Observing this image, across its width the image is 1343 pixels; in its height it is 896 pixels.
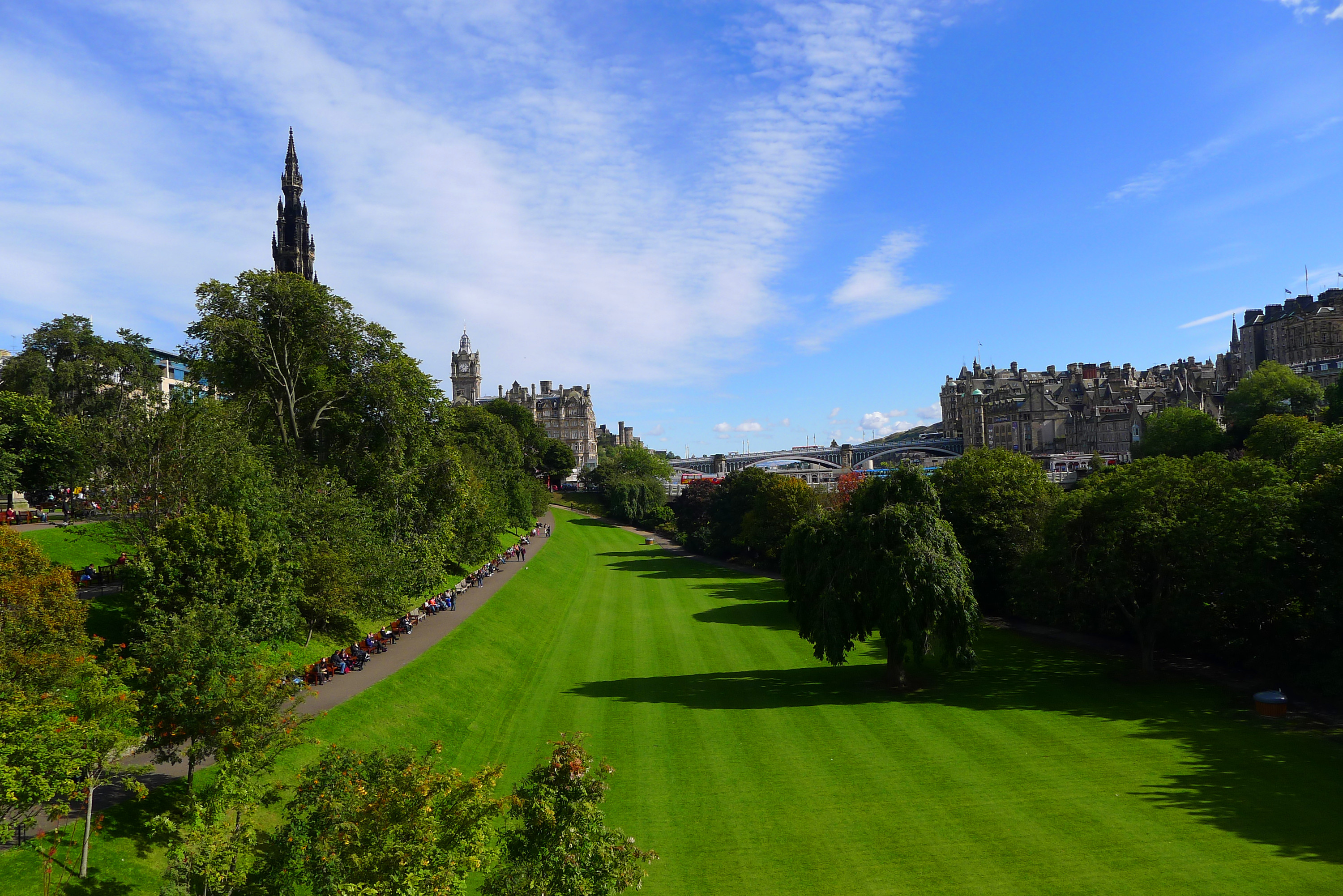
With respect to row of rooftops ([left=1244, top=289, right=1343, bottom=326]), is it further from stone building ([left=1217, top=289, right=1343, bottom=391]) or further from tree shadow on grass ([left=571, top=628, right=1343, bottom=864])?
tree shadow on grass ([left=571, top=628, right=1343, bottom=864])

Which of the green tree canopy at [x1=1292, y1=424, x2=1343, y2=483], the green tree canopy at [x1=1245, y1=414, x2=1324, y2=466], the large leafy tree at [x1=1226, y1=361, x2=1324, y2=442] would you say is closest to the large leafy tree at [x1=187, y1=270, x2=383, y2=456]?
the green tree canopy at [x1=1292, y1=424, x2=1343, y2=483]

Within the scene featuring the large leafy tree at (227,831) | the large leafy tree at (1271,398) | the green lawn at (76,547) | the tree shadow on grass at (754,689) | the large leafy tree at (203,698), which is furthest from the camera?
the large leafy tree at (1271,398)

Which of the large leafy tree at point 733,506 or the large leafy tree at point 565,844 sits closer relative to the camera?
the large leafy tree at point 565,844

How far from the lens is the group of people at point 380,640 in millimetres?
29953

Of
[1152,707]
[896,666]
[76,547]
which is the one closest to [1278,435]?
[1152,707]

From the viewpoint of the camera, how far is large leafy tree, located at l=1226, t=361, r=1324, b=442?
4161 inches

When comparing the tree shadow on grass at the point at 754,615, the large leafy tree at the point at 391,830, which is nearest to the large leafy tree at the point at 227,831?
the large leafy tree at the point at 391,830

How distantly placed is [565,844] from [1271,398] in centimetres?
12375

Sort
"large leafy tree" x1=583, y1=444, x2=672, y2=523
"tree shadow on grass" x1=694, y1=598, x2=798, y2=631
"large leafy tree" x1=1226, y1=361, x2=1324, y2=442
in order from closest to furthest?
"tree shadow on grass" x1=694, y1=598, x2=798, y2=631 → "large leafy tree" x1=1226, y1=361, x2=1324, y2=442 → "large leafy tree" x1=583, y1=444, x2=672, y2=523

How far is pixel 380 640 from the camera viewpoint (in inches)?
1391

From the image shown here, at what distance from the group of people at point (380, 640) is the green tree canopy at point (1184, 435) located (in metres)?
83.6

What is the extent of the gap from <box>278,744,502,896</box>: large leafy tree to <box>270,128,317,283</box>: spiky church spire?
268 feet

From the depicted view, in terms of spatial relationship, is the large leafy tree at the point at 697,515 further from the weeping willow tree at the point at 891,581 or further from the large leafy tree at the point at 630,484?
the weeping willow tree at the point at 891,581

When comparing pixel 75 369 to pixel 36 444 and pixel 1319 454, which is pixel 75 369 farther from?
pixel 1319 454
